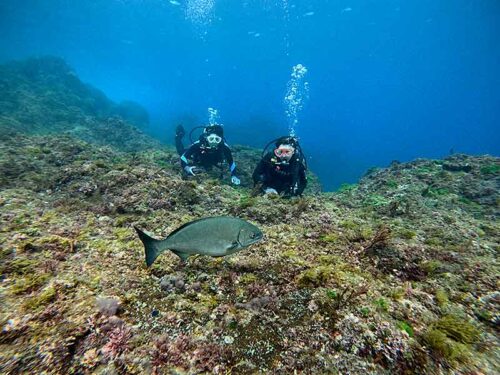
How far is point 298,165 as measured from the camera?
8930 millimetres

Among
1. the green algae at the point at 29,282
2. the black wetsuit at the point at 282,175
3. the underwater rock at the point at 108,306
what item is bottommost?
the underwater rock at the point at 108,306

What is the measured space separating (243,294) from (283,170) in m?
6.17

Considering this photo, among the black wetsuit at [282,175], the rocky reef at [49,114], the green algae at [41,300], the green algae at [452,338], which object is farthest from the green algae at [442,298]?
the rocky reef at [49,114]

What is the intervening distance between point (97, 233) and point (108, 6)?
179 ft

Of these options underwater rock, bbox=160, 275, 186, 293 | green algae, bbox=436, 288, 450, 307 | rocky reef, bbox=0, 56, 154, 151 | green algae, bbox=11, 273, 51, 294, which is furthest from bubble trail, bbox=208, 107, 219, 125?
green algae, bbox=436, 288, 450, 307

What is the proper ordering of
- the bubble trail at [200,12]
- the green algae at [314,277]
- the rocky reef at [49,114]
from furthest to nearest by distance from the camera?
1. the bubble trail at [200,12]
2. the rocky reef at [49,114]
3. the green algae at [314,277]

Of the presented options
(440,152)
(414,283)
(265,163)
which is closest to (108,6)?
(265,163)

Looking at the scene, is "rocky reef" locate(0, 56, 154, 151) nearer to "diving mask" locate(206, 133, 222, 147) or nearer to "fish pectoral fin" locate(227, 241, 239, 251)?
"diving mask" locate(206, 133, 222, 147)

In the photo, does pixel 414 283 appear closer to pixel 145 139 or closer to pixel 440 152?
pixel 145 139

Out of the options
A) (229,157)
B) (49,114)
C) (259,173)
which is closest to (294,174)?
(259,173)

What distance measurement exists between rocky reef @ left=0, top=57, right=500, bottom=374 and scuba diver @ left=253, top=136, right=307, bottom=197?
9.74 feet

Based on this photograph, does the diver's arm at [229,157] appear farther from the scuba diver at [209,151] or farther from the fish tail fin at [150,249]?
the fish tail fin at [150,249]

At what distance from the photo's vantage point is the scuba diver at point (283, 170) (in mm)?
8750

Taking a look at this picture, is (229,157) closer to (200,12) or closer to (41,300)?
(41,300)
